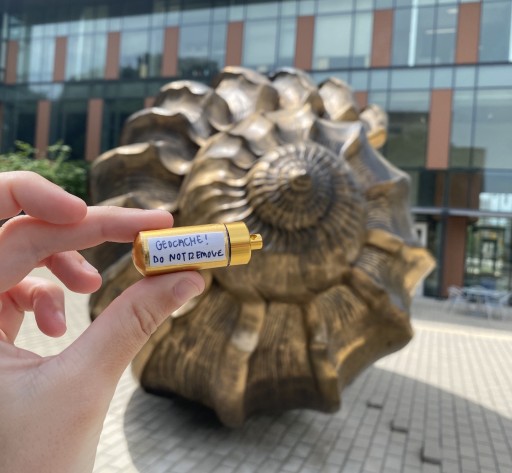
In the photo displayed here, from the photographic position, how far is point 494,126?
15219 millimetres

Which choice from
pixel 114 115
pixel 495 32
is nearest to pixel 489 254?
pixel 495 32

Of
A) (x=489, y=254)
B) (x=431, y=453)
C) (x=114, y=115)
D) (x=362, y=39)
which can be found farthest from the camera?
(x=114, y=115)

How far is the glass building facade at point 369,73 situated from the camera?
1558 centimetres

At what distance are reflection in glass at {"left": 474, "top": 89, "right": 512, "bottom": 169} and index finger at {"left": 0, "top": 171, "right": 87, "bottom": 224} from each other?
15579 millimetres

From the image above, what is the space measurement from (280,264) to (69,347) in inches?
93.4

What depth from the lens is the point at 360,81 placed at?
1692cm

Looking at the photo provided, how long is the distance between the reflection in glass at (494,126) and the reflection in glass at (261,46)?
7038mm

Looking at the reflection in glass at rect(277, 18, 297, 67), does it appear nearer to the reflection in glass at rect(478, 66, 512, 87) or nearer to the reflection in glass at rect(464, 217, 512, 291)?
the reflection in glass at rect(478, 66, 512, 87)

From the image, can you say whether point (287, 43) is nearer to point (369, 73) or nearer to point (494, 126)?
point (369, 73)

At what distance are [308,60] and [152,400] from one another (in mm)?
14818

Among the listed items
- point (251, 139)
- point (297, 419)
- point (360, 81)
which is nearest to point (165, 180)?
point (251, 139)

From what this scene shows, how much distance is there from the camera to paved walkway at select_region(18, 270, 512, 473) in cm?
422

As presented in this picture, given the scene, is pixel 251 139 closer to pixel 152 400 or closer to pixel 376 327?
pixel 376 327

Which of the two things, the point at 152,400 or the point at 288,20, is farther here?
the point at 288,20
